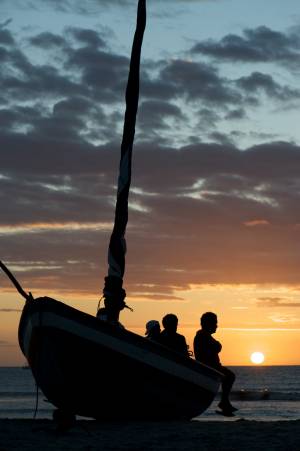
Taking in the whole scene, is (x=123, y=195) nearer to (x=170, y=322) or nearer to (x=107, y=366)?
(x=170, y=322)

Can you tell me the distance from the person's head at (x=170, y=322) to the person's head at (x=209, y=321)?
0.49 m

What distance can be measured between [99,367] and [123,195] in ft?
13.7

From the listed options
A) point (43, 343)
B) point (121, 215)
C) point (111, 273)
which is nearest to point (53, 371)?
point (43, 343)

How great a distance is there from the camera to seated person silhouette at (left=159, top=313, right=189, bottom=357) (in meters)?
15.0

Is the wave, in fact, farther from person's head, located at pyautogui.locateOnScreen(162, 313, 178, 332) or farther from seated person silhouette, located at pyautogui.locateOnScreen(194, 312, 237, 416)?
person's head, located at pyautogui.locateOnScreen(162, 313, 178, 332)

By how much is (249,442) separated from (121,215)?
604cm

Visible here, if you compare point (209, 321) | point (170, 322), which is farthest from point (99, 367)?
point (209, 321)

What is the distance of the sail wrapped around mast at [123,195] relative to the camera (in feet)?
49.5

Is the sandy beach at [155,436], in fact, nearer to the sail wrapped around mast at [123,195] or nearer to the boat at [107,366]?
the boat at [107,366]

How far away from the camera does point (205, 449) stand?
34.4 feet

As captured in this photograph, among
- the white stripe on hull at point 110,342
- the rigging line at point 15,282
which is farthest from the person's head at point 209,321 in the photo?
the rigging line at point 15,282

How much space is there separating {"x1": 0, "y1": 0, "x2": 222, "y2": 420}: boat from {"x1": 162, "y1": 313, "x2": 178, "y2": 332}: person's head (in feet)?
2.69

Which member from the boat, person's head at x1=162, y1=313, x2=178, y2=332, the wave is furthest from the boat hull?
the wave

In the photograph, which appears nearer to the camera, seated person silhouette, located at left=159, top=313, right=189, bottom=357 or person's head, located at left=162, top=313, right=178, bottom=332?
person's head, located at left=162, top=313, right=178, bottom=332
